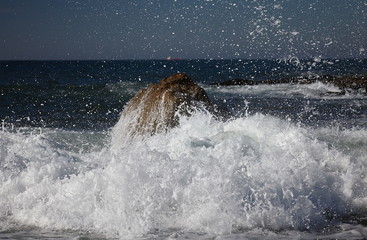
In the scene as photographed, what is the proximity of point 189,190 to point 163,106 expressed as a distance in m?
2.85

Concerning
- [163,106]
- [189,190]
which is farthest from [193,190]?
[163,106]

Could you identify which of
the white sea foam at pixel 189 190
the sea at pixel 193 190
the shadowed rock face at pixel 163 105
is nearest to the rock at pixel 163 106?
the shadowed rock face at pixel 163 105

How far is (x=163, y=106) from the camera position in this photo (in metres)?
7.62

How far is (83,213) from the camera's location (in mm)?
4805

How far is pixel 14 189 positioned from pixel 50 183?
44cm

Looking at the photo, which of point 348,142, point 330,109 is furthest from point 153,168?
point 330,109

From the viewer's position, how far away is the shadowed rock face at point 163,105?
7492 mm

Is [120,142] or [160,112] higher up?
[160,112]

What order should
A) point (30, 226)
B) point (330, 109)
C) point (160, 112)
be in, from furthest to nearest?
point (330, 109), point (160, 112), point (30, 226)

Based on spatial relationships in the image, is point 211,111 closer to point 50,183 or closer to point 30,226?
point 50,183

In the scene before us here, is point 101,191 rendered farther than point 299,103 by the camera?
No

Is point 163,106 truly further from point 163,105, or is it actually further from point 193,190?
point 193,190

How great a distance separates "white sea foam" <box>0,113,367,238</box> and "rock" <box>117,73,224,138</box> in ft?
4.44

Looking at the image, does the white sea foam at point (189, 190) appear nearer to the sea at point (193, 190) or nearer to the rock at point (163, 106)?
the sea at point (193, 190)
